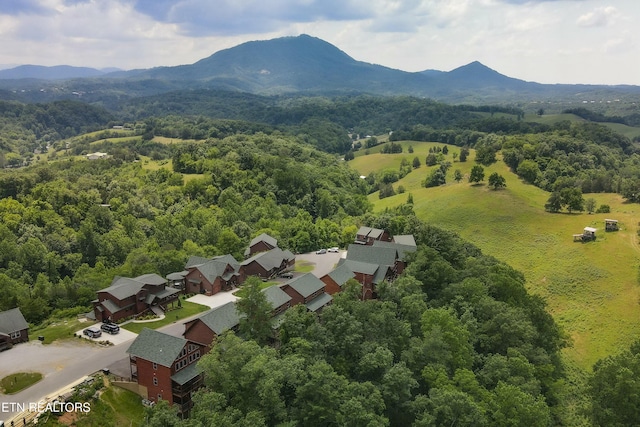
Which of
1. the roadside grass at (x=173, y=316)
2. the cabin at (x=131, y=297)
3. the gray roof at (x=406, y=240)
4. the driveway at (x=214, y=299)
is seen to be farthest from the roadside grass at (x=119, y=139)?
the gray roof at (x=406, y=240)

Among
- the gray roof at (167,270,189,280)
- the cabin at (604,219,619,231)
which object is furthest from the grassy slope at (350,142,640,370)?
the gray roof at (167,270,189,280)

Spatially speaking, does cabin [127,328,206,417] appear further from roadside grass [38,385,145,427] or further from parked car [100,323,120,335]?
parked car [100,323,120,335]

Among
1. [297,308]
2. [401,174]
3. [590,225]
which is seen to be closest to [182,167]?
[401,174]

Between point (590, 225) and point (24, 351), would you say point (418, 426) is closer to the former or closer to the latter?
point (24, 351)

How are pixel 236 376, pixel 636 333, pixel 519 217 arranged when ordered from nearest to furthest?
pixel 236 376
pixel 636 333
pixel 519 217

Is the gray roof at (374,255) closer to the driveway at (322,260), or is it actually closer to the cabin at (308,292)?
the driveway at (322,260)

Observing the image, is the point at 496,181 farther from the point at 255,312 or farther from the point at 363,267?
the point at 255,312

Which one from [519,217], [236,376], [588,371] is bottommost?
[588,371]
